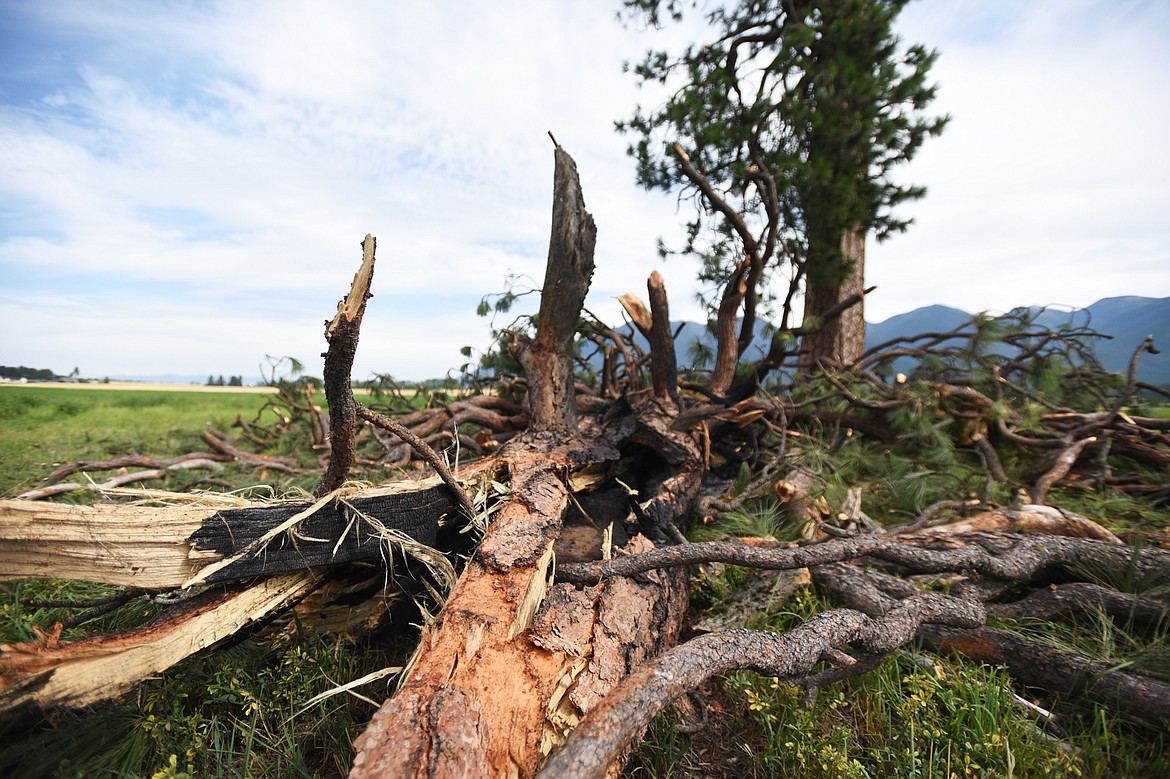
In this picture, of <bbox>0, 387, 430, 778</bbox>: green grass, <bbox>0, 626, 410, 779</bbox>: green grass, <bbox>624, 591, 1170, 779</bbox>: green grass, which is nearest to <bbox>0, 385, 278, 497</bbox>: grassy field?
<bbox>0, 387, 430, 778</bbox>: green grass

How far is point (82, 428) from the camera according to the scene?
6.45 m

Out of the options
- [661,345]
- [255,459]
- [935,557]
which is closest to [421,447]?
[935,557]

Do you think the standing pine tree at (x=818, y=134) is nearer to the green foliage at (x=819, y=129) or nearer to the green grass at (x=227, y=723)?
the green foliage at (x=819, y=129)

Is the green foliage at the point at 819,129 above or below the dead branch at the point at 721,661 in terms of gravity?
above

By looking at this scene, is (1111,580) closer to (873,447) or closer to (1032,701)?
(1032,701)

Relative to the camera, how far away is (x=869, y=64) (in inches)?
193

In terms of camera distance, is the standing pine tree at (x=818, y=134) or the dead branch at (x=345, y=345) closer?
the dead branch at (x=345, y=345)

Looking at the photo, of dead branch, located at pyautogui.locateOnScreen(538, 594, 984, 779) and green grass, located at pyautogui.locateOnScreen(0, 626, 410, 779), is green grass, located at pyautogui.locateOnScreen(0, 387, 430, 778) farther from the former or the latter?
dead branch, located at pyautogui.locateOnScreen(538, 594, 984, 779)

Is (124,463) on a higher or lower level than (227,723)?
higher

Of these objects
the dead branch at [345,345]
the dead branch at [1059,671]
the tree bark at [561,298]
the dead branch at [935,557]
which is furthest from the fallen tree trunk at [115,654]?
the dead branch at [1059,671]

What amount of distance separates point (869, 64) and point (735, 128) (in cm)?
140

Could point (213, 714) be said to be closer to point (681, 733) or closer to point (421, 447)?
point (421, 447)

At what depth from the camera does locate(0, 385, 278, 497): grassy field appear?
4316 millimetres

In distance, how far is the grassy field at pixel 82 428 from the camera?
14.2ft
